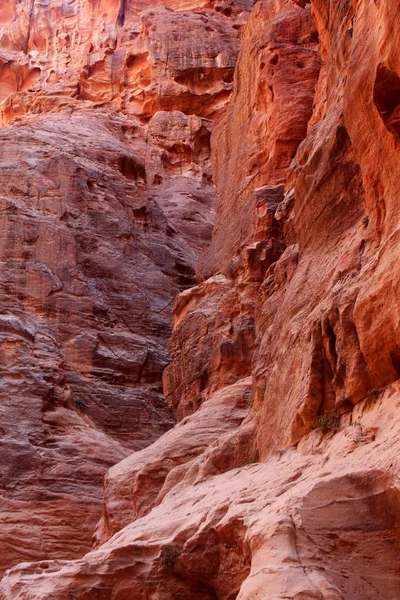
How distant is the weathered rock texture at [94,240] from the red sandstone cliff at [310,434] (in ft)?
17.8

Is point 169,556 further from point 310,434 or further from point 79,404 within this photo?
point 79,404

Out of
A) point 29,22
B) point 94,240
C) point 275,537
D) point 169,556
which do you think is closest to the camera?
point 275,537

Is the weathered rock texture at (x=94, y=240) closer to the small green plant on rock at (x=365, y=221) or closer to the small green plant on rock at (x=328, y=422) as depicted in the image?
the small green plant on rock at (x=328, y=422)

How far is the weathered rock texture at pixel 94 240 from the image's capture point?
26.0 m

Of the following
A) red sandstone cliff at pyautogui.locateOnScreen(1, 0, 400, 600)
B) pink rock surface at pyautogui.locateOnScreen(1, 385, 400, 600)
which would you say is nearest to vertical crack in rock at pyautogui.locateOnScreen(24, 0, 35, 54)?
red sandstone cliff at pyautogui.locateOnScreen(1, 0, 400, 600)

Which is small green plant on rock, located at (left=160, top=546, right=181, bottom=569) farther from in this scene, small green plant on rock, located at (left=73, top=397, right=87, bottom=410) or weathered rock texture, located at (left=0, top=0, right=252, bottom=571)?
small green plant on rock, located at (left=73, top=397, right=87, bottom=410)

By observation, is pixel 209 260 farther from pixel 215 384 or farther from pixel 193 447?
pixel 193 447

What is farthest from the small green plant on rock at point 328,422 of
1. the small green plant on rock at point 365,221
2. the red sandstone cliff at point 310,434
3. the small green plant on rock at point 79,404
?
the small green plant on rock at point 79,404

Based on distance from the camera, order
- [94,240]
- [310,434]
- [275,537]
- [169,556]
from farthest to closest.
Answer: [94,240], [310,434], [169,556], [275,537]

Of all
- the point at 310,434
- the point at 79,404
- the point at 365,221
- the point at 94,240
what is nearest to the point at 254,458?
the point at 310,434

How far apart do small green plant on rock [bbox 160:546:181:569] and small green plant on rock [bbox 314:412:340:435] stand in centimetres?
242

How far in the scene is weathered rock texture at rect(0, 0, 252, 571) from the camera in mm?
25984

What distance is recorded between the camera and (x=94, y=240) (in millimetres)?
34844

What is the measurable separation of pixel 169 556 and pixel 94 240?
2424 centimetres
